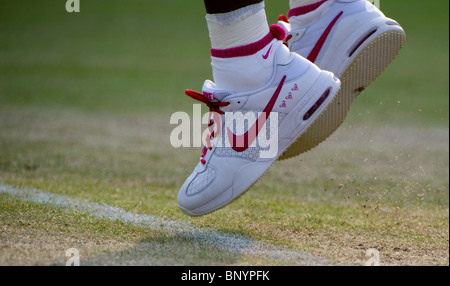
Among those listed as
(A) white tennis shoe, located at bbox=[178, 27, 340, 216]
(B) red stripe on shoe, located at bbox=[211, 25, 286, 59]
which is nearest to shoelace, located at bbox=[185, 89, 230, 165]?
(A) white tennis shoe, located at bbox=[178, 27, 340, 216]

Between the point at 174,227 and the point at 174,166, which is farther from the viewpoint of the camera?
the point at 174,166

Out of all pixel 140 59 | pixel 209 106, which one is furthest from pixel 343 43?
pixel 140 59

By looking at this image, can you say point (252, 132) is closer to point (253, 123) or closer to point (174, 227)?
point (253, 123)

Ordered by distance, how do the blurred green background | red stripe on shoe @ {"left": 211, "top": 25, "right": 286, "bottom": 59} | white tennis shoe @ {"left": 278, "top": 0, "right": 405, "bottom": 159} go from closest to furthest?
red stripe on shoe @ {"left": 211, "top": 25, "right": 286, "bottom": 59}, white tennis shoe @ {"left": 278, "top": 0, "right": 405, "bottom": 159}, the blurred green background

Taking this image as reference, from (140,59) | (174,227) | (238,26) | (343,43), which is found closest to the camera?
(238,26)

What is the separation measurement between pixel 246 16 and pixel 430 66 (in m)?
5.69

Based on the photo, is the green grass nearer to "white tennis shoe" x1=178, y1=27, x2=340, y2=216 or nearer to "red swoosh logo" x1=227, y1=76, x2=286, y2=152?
"white tennis shoe" x1=178, y1=27, x2=340, y2=216

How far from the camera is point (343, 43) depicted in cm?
195

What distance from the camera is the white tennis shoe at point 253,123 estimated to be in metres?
1.68

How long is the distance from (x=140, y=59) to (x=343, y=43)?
18.8 ft

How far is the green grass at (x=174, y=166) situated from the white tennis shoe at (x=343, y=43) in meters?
0.25

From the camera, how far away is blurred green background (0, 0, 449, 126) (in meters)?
4.78
